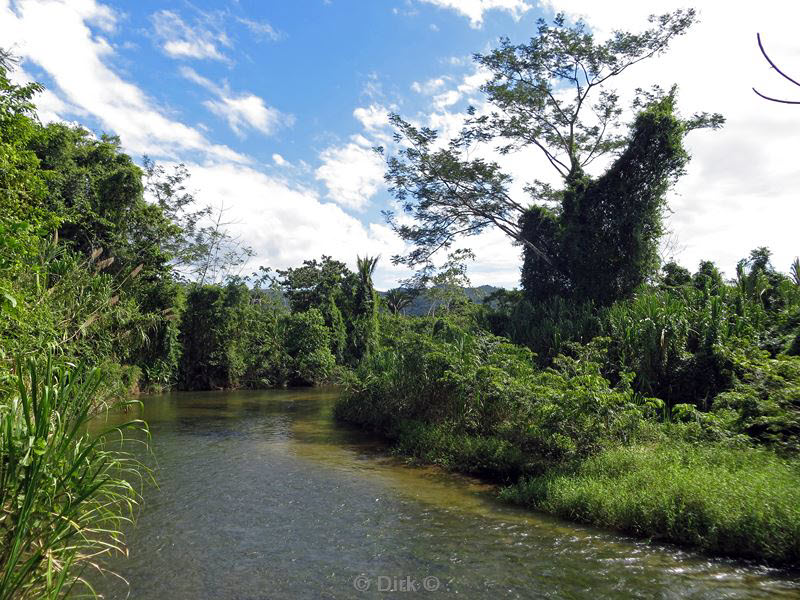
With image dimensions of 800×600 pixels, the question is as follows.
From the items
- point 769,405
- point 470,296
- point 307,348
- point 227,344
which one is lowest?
point 769,405

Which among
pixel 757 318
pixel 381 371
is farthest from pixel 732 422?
pixel 381 371

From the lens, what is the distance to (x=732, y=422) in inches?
316

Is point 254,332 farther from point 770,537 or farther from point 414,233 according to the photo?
point 770,537

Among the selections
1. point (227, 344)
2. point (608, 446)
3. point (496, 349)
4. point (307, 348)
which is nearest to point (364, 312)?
point (307, 348)

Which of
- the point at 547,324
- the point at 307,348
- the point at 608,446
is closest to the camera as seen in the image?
the point at 608,446

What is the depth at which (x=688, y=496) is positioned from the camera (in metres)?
5.96

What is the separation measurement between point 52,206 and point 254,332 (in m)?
11.8

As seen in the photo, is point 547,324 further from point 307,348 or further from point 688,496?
point 307,348

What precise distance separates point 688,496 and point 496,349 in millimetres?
5718

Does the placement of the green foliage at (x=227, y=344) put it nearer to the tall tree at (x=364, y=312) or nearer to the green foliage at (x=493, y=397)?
the tall tree at (x=364, y=312)

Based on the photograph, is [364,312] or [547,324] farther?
[364,312]
